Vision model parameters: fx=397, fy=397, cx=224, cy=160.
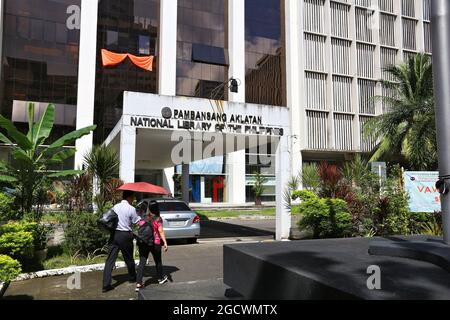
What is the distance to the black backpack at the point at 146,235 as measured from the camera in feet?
23.7

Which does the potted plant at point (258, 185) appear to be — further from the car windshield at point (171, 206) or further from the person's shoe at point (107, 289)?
the person's shoe at point (107, 289)

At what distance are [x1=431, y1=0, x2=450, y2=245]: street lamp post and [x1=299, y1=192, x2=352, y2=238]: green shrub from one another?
947 cm

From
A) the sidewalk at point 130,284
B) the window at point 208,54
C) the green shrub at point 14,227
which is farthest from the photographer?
the window at point 208,54

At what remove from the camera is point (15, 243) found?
25.8 ft

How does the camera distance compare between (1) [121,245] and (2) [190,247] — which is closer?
(1) [121,245]

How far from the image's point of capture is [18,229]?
26.7 ft

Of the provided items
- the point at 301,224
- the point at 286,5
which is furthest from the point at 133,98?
the point at 286,5

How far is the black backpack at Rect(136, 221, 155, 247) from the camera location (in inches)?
284

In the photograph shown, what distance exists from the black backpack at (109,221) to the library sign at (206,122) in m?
5.65

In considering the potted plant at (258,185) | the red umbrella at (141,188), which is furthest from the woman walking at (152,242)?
the potted plant at (258,185)

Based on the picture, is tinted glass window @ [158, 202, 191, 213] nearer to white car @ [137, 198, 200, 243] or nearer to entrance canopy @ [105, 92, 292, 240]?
white car @ [137, 198, 200, 243]

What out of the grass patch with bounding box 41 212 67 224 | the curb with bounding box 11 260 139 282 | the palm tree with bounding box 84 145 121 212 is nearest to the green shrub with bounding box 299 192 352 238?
the palm tree with bounding box 84 145 121 212
